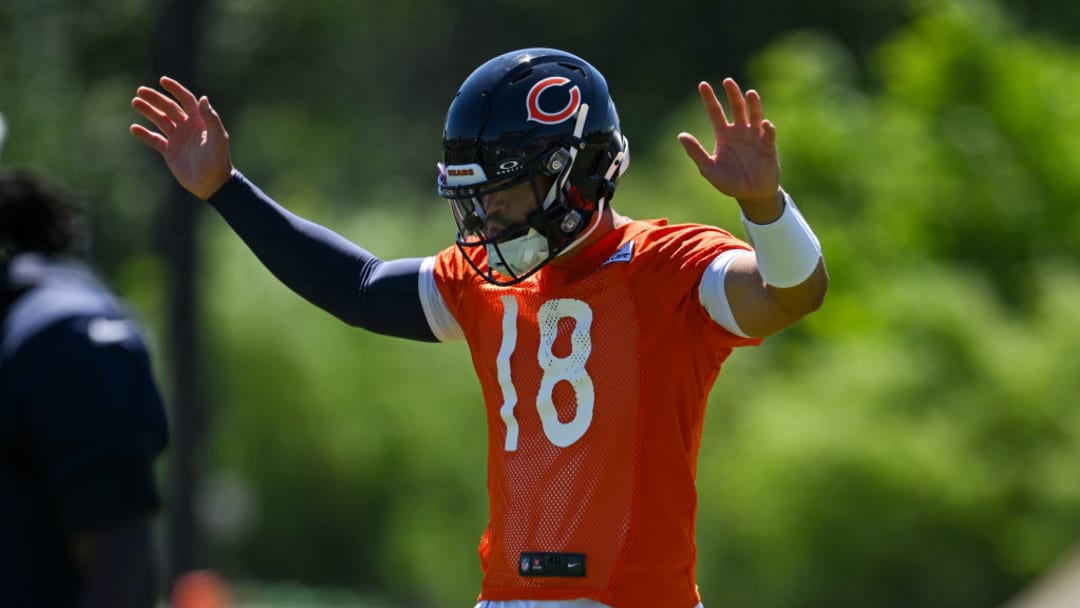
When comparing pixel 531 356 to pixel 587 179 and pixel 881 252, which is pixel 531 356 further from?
pixel 881 252

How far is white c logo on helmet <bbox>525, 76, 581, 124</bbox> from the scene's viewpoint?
3.89 m

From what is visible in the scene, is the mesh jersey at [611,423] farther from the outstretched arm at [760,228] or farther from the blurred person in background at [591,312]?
the outstretched arm at [760,228]

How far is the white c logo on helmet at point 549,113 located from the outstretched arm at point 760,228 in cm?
39

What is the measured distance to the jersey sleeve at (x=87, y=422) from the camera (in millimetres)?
3197

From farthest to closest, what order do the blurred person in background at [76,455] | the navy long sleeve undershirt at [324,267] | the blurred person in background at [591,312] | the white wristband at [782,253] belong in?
the navy long sleeve undershirt at [324,267] → the blurred person in background at [591,312] → the white wristband at [782,253] → the blurred person in background at [76,455]

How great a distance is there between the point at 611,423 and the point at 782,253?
57 cm

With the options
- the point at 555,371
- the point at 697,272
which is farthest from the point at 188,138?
the point at 697,272

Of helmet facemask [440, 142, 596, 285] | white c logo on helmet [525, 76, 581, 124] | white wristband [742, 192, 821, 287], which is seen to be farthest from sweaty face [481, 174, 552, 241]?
white wristband [742, 192, 821, 287]

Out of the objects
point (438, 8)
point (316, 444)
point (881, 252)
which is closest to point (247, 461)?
point (316, 444)

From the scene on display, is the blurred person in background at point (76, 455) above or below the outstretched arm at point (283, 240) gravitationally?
below

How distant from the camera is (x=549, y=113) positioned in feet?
12.8

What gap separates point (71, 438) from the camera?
3.21 m

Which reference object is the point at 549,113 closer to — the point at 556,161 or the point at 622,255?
the point at 556,161

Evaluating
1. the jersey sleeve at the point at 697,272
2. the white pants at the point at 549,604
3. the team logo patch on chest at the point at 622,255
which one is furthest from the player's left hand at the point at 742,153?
the white pants at the point at 549,604
